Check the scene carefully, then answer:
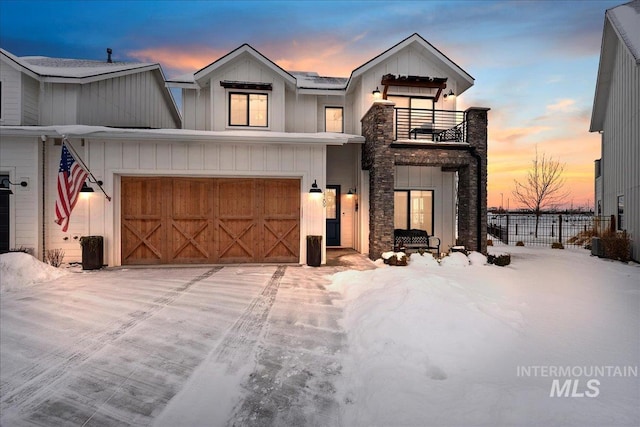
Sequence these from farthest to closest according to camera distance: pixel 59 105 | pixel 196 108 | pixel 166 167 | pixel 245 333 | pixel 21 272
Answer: pixel 196 108 → pixel 59 105 → pixel 166 167 → pixel 21 272 → pixel 245 333

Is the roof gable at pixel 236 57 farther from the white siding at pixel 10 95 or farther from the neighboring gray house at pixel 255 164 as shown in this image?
the white siding at pixel 10 95

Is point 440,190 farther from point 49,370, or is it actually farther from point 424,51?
point 49,370

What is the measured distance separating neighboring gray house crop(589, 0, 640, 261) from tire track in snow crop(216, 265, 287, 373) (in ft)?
39.6

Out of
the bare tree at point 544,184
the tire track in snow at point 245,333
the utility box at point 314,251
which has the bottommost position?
the tire track in snow at point 245,333

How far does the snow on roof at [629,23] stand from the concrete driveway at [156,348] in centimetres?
1344

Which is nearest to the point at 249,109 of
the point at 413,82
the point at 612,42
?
the point at 413,82

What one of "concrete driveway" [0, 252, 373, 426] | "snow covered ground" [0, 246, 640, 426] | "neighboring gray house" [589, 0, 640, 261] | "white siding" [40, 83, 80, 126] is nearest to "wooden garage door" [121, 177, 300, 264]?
"concrete driveway" [0, 252, 373, 426]

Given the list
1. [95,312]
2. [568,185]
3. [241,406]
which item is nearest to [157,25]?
[95,312]

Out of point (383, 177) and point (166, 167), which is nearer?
point (166, 167)

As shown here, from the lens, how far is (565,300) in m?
5.84

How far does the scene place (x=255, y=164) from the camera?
991 centimetres

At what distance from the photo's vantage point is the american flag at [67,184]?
7.89 m

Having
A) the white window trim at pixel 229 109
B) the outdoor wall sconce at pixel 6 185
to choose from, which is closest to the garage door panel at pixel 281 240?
the white window trim at pixel 229 109

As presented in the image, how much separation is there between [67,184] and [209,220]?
3.66m
